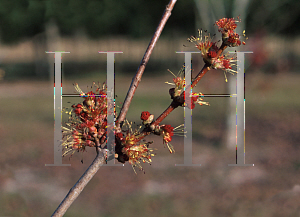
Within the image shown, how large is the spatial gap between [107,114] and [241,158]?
6.33 ft

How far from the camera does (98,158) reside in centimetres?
153

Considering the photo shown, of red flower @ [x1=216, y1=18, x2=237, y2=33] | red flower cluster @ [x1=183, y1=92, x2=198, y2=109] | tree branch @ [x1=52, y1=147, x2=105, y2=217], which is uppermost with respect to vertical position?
red flower @ [x1=216, y1=18, x2=237, y2=33]

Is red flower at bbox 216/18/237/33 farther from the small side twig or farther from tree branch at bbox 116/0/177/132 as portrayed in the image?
tree branch at bbox 116/0/177/132

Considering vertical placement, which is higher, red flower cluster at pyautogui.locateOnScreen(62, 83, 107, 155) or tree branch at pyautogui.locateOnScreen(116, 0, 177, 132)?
tree branch at pyautogui.locateOnScreen(116, 0, 177, 132)

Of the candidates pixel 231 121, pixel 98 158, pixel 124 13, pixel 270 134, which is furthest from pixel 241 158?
pixel 124 13

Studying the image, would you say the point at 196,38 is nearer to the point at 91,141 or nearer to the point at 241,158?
the point at 91,141

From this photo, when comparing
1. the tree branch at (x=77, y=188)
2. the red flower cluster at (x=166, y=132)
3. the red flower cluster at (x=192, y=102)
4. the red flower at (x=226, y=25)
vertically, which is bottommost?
the tree branch at (x=77, y=188)

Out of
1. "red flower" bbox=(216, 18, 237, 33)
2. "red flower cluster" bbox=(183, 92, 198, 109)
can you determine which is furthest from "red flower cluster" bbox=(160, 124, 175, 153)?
"red flower" bbox=(216, 18, 237, 33)

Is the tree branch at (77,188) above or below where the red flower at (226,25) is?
below

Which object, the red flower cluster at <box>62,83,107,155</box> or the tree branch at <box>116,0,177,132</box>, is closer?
the tree branch at <box>116,0,177,132</box>

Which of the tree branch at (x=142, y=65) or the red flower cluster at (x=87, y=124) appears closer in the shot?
the tree branch at (x=142, y=65)

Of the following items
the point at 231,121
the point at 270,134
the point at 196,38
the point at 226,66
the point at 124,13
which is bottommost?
the point at 270,134

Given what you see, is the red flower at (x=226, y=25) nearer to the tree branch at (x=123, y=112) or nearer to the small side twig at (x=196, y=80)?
the small side twig at (x=196, y=80)

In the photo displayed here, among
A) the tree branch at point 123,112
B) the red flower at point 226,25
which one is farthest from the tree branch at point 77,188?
the red flower at point 226,25
